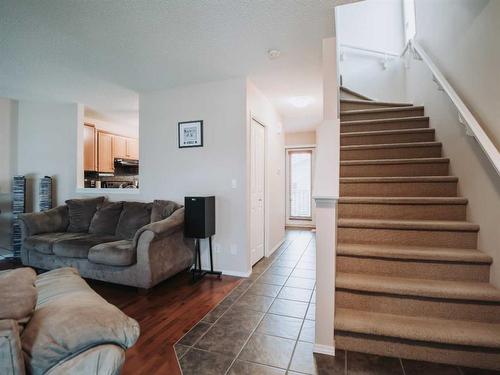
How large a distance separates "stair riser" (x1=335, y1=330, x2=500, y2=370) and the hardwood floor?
1.09 meters

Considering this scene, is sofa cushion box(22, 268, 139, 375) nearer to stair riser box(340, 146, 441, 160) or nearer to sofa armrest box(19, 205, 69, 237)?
stair riser box(340, 146, 441, 160)

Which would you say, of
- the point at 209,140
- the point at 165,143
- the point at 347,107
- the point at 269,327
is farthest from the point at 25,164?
the point at 347,107

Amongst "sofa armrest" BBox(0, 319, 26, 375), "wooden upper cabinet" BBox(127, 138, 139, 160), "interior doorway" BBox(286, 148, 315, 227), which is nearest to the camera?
"sofa armrest" BBox(0, 319, 26, 375)

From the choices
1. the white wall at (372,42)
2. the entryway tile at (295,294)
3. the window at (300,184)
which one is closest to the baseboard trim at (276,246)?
the entryway tile at (295,294)

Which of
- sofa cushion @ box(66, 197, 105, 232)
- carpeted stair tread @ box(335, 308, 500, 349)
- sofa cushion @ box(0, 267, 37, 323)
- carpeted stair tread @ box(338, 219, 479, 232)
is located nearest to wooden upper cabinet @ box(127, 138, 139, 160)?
sofa cushion @ box(66, 197, 105, 232)

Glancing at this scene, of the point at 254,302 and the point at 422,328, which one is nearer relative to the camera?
the point at 422,328

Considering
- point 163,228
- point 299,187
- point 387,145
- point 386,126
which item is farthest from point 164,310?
point 299,187

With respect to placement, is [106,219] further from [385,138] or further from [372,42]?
[372,42]

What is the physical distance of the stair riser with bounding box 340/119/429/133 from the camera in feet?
9.83

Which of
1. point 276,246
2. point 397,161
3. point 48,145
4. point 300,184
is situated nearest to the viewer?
point 397,161

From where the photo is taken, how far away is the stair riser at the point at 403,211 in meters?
2.14

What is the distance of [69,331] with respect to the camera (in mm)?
844

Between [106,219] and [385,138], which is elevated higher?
[385,138]

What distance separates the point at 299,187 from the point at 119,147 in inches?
171
